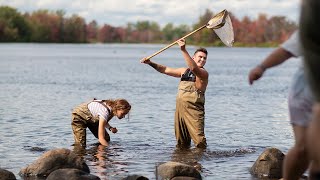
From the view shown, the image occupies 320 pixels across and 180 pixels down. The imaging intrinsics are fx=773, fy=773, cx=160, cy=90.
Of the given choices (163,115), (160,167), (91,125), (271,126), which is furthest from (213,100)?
(160,167)

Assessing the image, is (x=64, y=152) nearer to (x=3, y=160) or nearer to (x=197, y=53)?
(x=3, y=160)

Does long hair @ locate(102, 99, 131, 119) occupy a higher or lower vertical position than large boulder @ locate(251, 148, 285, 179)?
higher

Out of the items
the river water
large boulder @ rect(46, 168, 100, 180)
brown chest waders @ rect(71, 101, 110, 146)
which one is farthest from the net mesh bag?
large boulder @ rect(46, 168, 100, 180)

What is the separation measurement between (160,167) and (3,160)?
3.05 m

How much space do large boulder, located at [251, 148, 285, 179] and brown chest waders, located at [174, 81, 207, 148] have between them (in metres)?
1.92

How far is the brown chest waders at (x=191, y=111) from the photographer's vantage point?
12320 millimetres

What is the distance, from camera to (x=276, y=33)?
606 feet

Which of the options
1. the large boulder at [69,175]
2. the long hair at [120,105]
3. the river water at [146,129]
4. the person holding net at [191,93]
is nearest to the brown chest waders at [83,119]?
the river water at [146,129]

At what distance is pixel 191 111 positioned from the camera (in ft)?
40.8

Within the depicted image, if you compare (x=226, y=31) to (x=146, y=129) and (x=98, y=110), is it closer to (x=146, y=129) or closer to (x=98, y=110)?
(x=98, y=110)

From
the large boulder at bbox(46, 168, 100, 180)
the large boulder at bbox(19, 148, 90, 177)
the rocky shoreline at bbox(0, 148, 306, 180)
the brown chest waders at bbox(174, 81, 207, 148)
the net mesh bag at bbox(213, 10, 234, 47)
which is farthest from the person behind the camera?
the net mesh bag at bbox(213, 10, 234, 47)

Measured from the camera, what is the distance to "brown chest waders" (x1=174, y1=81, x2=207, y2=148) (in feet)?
40.4

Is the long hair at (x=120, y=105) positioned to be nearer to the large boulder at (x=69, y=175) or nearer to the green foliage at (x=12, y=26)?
the large boulder at (x=69, y=175)

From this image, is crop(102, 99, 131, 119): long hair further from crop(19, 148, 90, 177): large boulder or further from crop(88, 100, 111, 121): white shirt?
crop(19, 148, 90, 177): large boulder
